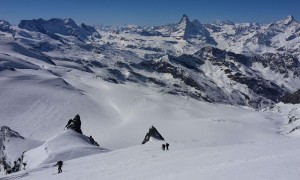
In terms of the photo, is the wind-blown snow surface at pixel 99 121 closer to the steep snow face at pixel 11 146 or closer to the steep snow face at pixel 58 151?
the steep snow face at pixel 11 146

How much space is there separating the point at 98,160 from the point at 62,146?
2189 cm

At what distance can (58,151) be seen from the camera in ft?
244

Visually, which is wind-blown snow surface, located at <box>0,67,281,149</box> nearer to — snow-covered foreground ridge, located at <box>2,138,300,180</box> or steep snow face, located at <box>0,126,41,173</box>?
steep snow face, located at <box>0,126,41,173</box>

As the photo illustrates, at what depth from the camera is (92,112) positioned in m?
179

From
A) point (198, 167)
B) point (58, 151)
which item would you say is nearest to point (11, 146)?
point (58, 151)

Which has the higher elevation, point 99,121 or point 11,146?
point 99,121

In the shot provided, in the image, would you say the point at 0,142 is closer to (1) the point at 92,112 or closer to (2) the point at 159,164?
(2) the point at 159,164

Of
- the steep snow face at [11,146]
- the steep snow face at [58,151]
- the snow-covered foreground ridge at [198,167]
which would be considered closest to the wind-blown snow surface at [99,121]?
the steep snow face at [11,146]

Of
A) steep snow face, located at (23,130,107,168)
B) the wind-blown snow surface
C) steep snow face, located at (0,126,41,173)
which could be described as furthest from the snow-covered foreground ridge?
the wind-blown snow surface

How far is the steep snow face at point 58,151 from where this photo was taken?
7138 centimetres

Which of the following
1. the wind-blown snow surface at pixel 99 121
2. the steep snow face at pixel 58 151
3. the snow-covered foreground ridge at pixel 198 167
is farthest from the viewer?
the wind-blown snow surface at pixel 99 121

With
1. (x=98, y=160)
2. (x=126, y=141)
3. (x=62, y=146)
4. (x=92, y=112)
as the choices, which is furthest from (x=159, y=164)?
(x=92, y=112)

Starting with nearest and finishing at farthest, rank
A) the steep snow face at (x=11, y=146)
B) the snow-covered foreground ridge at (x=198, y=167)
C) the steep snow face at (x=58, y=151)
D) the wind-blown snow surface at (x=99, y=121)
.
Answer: the snow-covered foreground ridge at (x=198, y=167) < the steep snow face at (x=58, y=151) < the steep snow face at (x=11, y=146) < the wind-blown snow surface at (x=99, y=121)

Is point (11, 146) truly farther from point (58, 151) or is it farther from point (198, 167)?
point (198, 167)
